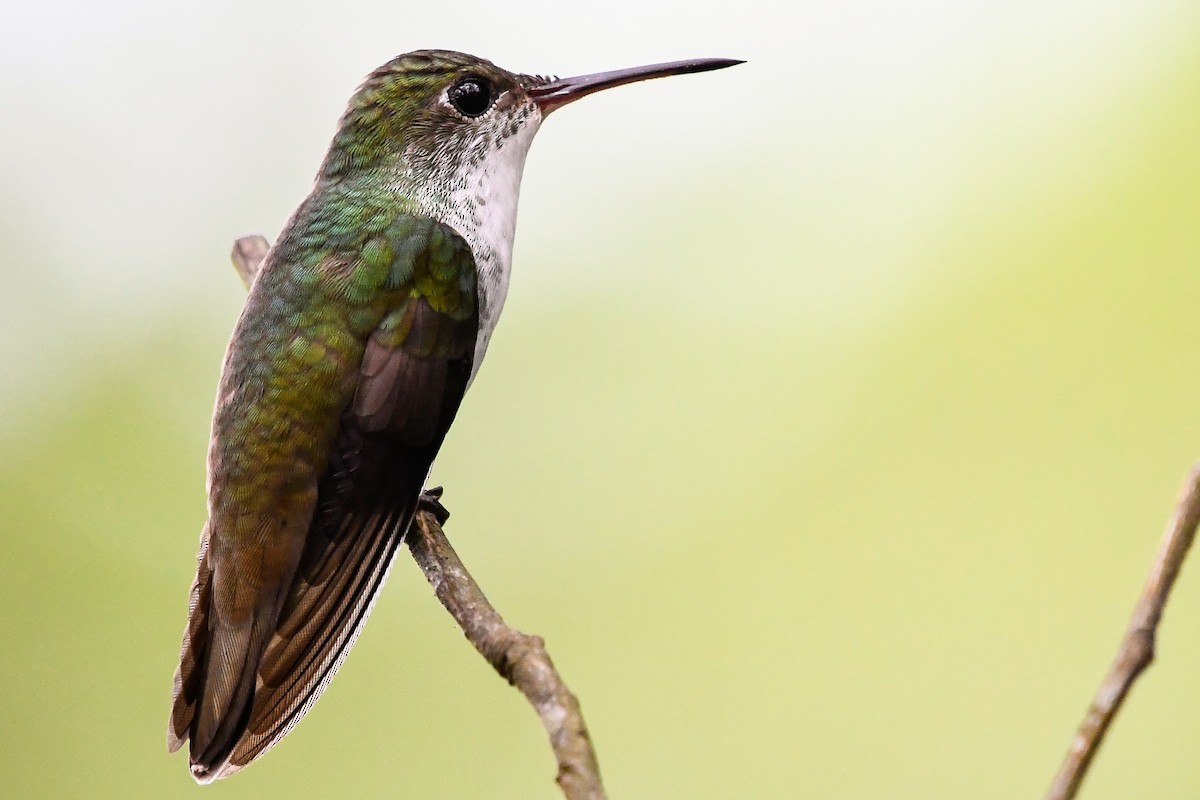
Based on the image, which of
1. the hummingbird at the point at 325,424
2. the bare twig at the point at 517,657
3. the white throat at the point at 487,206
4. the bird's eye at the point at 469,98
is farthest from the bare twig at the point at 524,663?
the bird's eye at the point at 469,98

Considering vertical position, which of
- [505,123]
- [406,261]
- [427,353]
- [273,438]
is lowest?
[273,438]

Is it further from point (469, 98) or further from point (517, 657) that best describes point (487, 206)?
point (517, 657)

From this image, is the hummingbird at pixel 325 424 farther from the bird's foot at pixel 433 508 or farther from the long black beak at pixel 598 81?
the bird's foot at pixel 433 508

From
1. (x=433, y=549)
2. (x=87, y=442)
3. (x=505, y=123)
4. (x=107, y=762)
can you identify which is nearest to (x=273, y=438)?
(x=433, y=549)

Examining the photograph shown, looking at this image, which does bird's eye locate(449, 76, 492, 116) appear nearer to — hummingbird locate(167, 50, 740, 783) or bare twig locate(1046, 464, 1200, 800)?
hummingbird locate(167, 50, 740, 783)

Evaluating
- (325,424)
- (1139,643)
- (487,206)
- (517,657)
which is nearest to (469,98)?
(487,206)

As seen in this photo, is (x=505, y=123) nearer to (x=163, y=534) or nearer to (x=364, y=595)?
(x=364, y=595)

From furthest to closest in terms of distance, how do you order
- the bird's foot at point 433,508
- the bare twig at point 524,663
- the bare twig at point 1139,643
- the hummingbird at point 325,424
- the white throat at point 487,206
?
1. the bird's foot at point 433,508
2. the white throat at point 487,206
3. the hummingbird at point 325,424
4. the bare twig at point 524,663
5. the bare twig at point 1139,643
